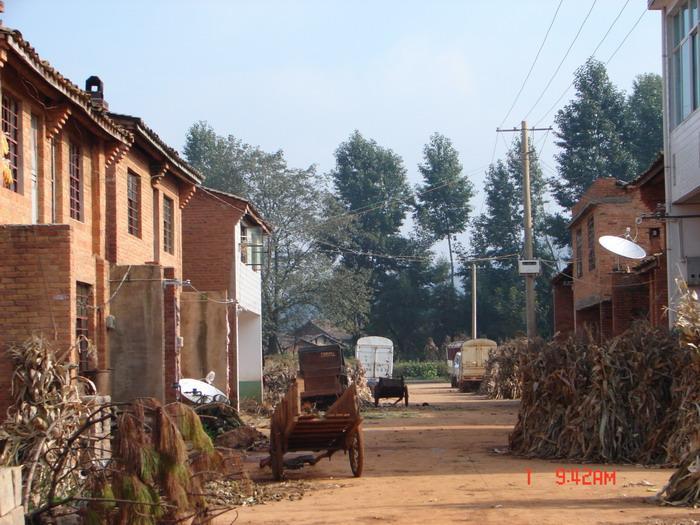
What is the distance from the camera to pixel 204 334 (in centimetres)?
2852

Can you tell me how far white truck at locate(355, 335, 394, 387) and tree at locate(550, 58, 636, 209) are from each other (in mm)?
26125

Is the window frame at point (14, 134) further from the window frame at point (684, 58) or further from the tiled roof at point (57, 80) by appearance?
the window frame at point (684, 58)

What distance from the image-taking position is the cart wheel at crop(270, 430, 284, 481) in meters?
15.9

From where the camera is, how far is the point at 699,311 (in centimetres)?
1483

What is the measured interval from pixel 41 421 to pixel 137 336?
28.2 ft

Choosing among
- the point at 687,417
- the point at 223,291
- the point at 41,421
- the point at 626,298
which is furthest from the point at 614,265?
the point at 41,421

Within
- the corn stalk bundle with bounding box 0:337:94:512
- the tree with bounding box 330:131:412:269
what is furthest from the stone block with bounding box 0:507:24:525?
the tree with bounding box 330:131:412:269

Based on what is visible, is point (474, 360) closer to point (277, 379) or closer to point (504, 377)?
point (504, 377)

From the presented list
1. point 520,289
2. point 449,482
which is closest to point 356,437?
point 449,482

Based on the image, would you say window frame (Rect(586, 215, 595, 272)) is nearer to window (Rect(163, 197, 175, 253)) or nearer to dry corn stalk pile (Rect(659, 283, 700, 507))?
window (Rect(163, 197, 175, 253))

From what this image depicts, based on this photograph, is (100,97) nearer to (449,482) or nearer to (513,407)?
(449,482)

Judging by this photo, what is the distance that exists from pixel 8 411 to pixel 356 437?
5.76 m

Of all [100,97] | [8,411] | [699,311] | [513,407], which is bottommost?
[513,407]

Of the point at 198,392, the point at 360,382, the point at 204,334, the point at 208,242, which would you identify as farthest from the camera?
the point at 360,382
